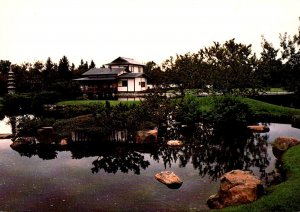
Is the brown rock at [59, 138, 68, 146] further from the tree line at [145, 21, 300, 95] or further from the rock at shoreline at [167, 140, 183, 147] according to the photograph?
the tree line at [145, 21, 300, 95]

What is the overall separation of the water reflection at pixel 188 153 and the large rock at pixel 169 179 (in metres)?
1.69

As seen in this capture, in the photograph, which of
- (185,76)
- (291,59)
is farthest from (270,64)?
(185,76)

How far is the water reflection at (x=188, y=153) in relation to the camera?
1686 centimetres

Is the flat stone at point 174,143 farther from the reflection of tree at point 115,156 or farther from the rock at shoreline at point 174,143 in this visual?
the reflection of tree at point 115,156

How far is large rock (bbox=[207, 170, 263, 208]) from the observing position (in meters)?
10.7

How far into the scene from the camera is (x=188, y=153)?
19.9 metres

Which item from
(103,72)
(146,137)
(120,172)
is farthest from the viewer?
(103,72)

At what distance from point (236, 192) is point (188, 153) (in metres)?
8.97

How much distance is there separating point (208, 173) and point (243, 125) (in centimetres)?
1435

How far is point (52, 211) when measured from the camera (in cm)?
1128

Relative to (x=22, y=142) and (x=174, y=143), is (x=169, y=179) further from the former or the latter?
(x=22, y=142)

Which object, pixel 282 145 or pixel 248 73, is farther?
pixel 248 73

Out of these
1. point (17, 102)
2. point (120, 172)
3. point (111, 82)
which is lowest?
point (120, 172)

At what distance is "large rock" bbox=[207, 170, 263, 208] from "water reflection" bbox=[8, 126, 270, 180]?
326 centimetres
